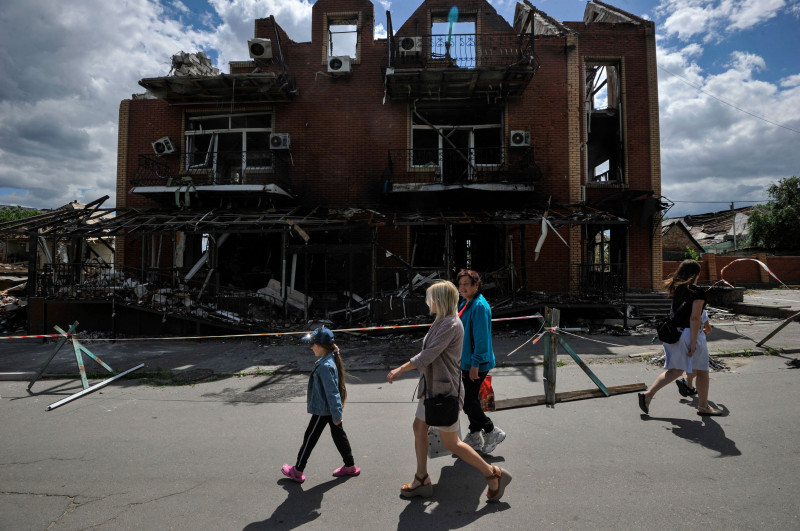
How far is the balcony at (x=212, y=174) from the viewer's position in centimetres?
1286

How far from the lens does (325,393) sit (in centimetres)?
331

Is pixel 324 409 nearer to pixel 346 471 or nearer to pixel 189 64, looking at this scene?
pixel 346 471

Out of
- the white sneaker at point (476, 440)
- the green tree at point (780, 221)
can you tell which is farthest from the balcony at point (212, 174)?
the green tree at point (780, 221)

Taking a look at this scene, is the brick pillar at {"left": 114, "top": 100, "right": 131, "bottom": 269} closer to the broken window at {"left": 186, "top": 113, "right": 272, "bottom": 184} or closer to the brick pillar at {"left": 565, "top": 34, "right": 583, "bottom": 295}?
the broken window at {"left": 186, "top": 113, "right": 272, "bottom": 184}

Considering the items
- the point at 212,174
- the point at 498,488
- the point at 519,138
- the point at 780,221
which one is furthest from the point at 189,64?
the point at 780,221

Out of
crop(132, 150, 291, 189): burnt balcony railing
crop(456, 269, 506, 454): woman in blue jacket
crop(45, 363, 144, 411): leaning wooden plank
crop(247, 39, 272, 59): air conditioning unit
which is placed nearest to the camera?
crop(456, 269, 506, 454): woman in blue jacket

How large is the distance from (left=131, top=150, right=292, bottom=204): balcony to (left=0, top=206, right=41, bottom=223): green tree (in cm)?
3452

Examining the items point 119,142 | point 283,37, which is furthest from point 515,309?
point 119,142

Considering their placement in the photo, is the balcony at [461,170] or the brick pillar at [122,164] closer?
the balcony at [461,170]

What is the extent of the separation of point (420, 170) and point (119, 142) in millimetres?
10820

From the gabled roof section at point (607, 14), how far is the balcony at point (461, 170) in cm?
646

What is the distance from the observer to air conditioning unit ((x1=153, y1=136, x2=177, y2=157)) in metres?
14.1

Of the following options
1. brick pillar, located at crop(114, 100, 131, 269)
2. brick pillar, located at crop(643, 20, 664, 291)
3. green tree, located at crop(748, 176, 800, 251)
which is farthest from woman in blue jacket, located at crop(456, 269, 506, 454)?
green tree, located at crop(748, 176, 800, 251)

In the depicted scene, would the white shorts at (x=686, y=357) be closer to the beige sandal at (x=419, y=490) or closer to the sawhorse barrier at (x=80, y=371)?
the beige sandal at (x=419, y=490)
